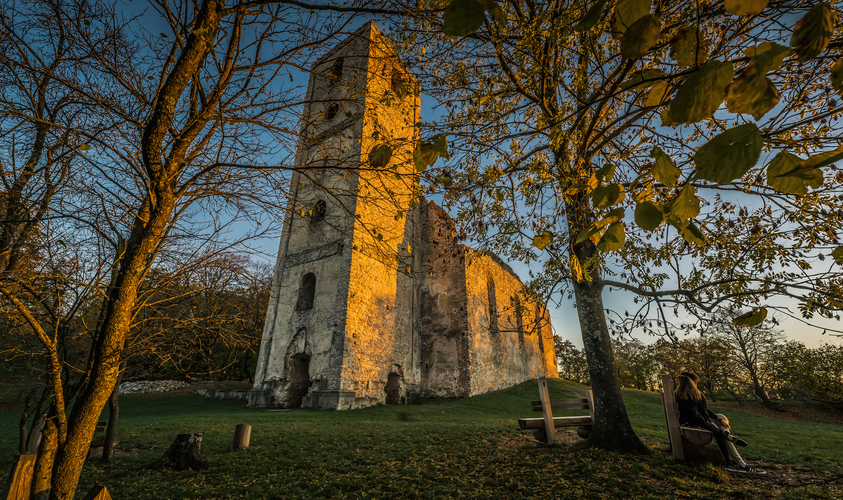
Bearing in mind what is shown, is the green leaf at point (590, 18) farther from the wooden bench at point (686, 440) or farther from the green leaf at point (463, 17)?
the wooden bench at point (686, 440)

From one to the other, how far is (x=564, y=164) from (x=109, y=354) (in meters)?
4.25

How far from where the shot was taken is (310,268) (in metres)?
14.0

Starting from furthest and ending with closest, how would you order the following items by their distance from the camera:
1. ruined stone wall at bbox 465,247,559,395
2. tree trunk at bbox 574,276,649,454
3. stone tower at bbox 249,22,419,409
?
ruined stone wall at bbox 465,247,559,395
stone tower at bbox 249,22,419,409
tree trunk at bbox 574,276,649,454

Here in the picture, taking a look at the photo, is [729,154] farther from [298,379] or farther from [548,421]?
[298,379]

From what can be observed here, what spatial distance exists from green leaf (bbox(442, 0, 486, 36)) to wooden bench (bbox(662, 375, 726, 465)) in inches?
217

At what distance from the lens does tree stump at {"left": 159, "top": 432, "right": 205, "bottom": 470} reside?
16.9ft

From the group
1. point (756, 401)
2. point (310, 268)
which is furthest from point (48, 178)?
point (756, 401)

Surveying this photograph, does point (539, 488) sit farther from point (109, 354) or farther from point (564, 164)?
point (109, 354)

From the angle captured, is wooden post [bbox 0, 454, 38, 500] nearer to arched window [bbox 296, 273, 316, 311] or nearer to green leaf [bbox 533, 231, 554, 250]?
green leaf [bbox 533, 231, 554, 250]

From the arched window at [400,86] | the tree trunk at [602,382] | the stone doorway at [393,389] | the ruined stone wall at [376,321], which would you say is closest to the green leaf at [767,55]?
the arched window at [400,86]

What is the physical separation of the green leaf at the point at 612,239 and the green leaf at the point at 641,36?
1.74 ft

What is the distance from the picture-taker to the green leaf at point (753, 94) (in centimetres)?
87

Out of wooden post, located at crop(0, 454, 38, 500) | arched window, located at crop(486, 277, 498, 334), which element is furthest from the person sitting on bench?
arched window, located at crop(486, 277, 498, 334)

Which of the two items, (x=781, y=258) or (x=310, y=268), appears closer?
(x=781, y=258)
